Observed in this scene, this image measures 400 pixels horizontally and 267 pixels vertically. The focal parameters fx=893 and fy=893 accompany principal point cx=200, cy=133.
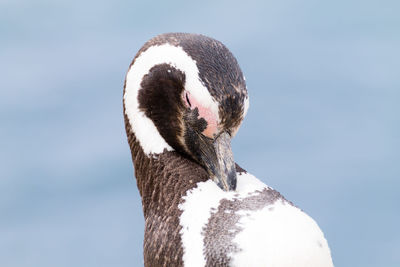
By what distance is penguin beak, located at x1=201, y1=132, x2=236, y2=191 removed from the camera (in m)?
3.75

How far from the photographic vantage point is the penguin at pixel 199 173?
3504 millimetres

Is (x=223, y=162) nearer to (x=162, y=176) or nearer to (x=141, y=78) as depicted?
(x=162, y=176)

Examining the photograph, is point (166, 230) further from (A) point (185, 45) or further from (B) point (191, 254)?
(A) point (185, 45)

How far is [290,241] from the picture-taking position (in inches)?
137

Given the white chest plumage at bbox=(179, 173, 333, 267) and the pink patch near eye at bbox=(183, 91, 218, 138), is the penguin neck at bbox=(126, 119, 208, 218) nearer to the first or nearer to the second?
the white chest plumage at bbox=(179, 173, 333, 267)

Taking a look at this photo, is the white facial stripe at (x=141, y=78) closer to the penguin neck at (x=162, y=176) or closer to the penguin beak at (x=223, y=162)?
the penguin neck at (x=162, y=176)

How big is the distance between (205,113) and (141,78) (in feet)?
1.13

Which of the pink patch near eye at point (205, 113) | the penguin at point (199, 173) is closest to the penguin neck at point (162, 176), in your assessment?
the penguin at point (199, 173)

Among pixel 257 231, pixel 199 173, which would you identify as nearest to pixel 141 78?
pixel 199 173

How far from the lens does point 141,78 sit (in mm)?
3818

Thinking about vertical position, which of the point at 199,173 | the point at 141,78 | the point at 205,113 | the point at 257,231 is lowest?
the point at 257,231

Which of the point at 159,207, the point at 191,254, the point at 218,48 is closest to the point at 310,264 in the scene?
the point at 191,254

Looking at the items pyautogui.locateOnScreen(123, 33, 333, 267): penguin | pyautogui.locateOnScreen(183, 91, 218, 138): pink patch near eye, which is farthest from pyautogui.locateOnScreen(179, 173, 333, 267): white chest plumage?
pyautogui.locateOnScreen(183, 91, 218, 138): pink patch near eye

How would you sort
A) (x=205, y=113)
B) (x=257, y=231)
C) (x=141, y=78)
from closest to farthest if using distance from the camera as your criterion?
(x=257, y=231), (x=205, y=113), (x=141, y=78)
